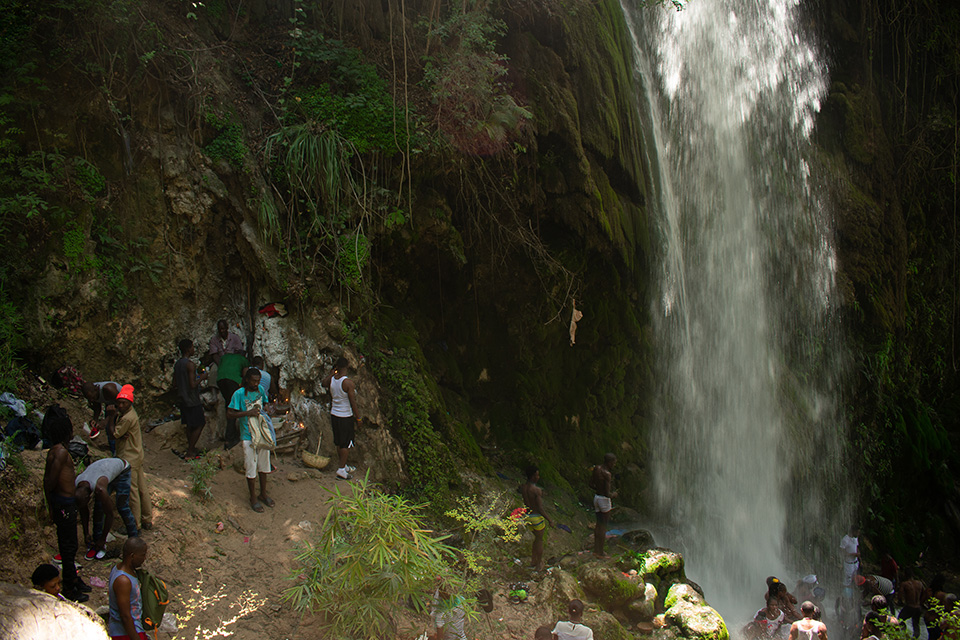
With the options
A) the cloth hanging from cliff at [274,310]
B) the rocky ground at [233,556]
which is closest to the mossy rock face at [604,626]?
the rocky ground at [233,556]

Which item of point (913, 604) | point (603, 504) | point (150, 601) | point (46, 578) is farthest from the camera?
point (913, 604)

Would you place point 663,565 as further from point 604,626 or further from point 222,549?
point 222,549

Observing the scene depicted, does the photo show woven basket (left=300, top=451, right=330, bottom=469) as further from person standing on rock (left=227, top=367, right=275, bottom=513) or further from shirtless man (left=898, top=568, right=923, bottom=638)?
shirtless man (left=898, top=568, right=923, bottom=638)

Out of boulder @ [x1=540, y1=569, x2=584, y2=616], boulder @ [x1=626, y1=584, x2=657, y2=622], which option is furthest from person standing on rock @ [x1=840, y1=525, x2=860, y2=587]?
boulder @ [x1=540, y1=569, x2=584, y2=616]

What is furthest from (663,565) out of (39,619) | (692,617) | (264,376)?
(39,619)

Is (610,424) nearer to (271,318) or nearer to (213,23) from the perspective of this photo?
(271,318)

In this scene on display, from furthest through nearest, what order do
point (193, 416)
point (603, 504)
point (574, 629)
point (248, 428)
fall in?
1. point (603, 504)
2. point (193, 416)
3. point (248, 428)
4. point (574, 629)

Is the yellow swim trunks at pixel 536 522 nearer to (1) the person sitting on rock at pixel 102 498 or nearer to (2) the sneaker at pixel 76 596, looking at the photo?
(1) the person sitting on rock at pixel 102 498

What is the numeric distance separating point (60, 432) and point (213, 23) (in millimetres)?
5932

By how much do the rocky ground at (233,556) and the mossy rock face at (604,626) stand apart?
0.04 ft

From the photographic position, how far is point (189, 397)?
6.10 metres

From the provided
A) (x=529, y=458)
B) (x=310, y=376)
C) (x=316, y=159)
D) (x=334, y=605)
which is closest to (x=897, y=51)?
(x=529, y=458)

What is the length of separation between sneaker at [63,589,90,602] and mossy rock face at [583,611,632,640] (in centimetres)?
423

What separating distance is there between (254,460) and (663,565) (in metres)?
4.96
